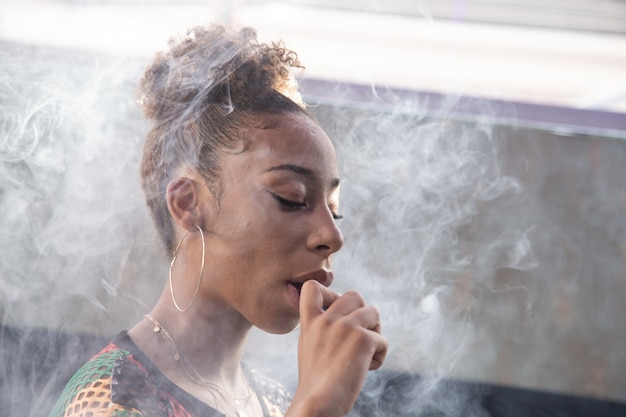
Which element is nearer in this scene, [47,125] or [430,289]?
[47,125]

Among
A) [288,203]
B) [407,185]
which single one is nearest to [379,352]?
[288,203]

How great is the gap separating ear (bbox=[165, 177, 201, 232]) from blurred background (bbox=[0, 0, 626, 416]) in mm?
231

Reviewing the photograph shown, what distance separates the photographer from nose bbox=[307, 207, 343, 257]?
109 cm

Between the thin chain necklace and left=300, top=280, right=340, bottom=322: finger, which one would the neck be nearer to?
the thin chain necklace

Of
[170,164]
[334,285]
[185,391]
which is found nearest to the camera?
[185,391]

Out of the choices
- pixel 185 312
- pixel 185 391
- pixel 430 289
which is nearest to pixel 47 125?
pixel 185 312

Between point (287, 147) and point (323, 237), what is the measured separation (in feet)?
0.56

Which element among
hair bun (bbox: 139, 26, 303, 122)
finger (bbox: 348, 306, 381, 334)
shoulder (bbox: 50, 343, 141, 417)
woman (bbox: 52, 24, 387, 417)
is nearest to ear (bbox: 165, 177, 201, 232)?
woman (bbox: 52, 24, 387, 417)

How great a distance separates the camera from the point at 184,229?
1.17 m

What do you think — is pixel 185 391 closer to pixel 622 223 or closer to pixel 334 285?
pixel 334 285

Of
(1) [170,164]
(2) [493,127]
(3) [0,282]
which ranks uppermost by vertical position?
(2) [493,127]

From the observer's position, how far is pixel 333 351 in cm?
89

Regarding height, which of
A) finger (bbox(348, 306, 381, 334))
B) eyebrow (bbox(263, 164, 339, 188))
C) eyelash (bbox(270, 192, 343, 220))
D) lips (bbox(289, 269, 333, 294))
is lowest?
finger (bbox(348, 306, 381, 334))

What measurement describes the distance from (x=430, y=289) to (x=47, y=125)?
1440 millimetres
